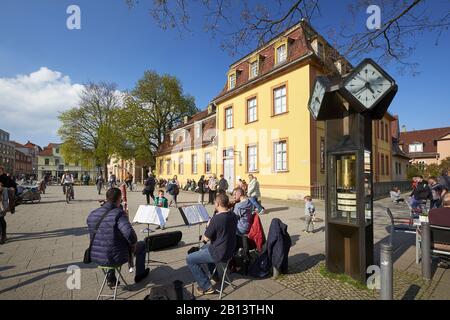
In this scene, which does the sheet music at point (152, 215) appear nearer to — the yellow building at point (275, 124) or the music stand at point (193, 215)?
the music stand at point (193, 215)

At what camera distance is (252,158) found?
61.3 feet

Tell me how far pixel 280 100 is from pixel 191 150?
1315 cm

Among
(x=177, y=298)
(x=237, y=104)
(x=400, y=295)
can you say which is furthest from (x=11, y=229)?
(x=237, y=104)

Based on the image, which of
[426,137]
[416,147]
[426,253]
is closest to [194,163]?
[426,253]

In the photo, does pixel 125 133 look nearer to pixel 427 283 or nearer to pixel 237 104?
pixel 237 104

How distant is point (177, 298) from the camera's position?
9.33 ft

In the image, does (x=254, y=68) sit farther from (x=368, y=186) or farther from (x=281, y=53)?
(x=368, y=186)

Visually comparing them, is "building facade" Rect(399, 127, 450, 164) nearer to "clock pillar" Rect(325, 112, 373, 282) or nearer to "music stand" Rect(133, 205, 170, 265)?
"clock pillar" Rect(325, 112, 373, 282)

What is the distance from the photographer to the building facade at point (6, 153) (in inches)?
2746

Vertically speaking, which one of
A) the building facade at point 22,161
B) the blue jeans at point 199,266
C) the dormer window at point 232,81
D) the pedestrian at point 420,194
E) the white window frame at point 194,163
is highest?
the dormer window at point 232,81

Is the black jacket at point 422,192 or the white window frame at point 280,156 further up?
the white window frame at point 280,156

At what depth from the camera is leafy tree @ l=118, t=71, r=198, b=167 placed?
33.6 metres

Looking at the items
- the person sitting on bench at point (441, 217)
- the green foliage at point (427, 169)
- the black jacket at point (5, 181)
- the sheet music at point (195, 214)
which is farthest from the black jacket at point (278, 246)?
the green foliage at point (427, 169)

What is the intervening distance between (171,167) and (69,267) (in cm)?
2740
